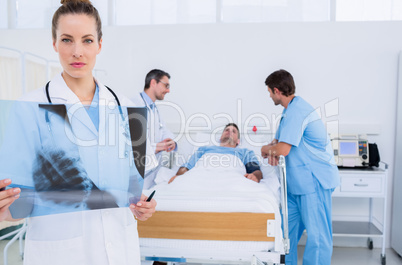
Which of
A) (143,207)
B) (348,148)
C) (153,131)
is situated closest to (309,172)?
(348,148)

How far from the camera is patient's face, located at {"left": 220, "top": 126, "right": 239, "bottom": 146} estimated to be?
3010 millimetres

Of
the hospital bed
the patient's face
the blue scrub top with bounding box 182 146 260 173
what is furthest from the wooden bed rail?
the patient's face

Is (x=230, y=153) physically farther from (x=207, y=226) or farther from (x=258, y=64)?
(x=207, y=226)

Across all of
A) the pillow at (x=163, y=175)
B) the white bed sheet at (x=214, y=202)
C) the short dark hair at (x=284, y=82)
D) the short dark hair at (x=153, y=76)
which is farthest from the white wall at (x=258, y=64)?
the white bed sheet at (x=214, y=202)

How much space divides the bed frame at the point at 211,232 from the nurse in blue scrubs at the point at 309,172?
0.74 m

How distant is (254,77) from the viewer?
3203 millimetres

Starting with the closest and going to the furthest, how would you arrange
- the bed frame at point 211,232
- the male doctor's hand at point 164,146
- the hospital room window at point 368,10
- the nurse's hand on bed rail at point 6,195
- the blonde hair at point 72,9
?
1. the nurse's hand on bed rail at point 6,195
2. the blonde hair at point 72,9
3. the bed frame at point 211,232
4. the male doctor's hand at point 164,146
5. the hospital room window at point 368,10

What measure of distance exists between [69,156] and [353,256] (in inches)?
116

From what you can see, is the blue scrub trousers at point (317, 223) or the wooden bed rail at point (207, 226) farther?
the blue scrub trousers at point (317, 223)

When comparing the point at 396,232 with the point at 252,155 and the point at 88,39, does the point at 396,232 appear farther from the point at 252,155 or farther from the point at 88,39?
the point at 88,39

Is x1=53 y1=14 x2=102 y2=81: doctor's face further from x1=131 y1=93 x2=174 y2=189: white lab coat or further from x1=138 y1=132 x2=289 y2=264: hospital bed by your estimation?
x1=131 y1=93 x2=174 y2=189: white lab coat

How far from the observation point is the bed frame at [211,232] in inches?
62.6

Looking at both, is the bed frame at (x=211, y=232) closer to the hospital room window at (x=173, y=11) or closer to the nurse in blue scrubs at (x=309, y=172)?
the nurse in blue scrubs at (x=309, y=172)

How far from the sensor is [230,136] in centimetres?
301
